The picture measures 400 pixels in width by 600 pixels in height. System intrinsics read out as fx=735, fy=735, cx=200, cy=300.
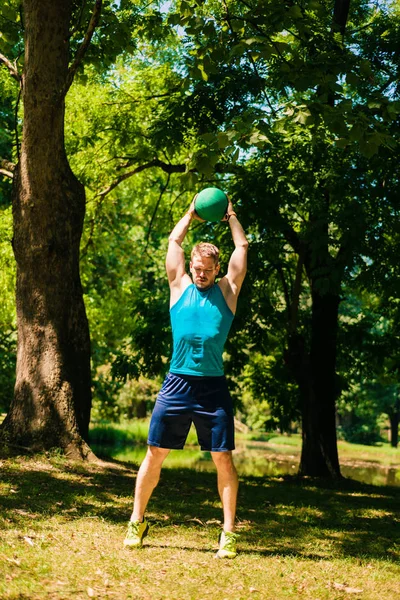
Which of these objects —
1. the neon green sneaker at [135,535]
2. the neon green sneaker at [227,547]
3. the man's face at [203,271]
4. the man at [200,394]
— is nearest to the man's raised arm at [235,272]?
the man at [200,394]

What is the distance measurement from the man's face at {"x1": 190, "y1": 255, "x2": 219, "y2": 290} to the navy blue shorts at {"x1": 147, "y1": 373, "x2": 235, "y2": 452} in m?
0.72

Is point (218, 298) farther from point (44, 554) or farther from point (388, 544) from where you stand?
point (388, 544)

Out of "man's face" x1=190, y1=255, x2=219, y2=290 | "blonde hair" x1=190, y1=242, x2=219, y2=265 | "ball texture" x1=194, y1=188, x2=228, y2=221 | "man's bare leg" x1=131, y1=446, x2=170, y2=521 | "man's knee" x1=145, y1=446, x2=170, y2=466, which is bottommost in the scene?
"man's bare leg" x1=131, y1=446, x2=170, y2=521

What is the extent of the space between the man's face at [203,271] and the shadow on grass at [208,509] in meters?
2.17

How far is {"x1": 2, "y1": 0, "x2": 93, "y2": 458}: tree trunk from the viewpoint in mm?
9859

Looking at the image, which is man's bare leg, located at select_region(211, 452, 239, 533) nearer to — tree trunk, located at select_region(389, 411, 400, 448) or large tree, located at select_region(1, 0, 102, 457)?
large tree, located at select_region(1, 0, 102, 457)

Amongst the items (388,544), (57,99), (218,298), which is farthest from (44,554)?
(57,99)

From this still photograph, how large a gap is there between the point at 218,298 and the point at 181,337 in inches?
16.4

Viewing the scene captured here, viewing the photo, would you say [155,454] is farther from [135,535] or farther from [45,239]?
[45,239]

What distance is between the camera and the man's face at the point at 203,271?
564cm

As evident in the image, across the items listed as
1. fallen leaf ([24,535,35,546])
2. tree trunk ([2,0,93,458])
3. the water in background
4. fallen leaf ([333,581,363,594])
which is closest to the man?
fallen leaf ([24,535,35,546])

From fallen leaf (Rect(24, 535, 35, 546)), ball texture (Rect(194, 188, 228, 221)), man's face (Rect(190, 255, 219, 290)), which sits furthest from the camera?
ball texture (Rect(194, 188, 228, 221))

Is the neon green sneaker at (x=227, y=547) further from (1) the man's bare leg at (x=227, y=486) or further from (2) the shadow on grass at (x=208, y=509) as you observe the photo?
(2) the shadow on grass at (x=208, y=509)

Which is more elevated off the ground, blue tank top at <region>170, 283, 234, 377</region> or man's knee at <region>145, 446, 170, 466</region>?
blue tank top at <region>170, 283, 234, 377</region>
